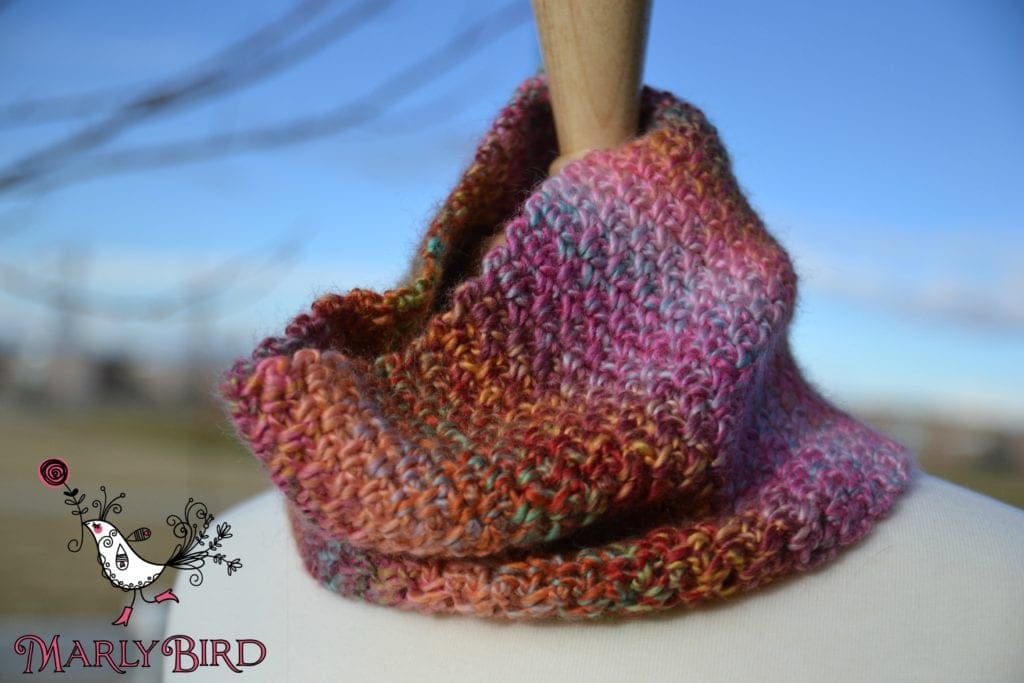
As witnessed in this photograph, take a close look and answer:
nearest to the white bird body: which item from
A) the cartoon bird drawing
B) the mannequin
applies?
the cartoon bird drawing

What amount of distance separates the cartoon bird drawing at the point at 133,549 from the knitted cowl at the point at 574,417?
19cm

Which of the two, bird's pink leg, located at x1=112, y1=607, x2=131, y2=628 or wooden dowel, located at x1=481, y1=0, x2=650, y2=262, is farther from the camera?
bird's pink leg, located at x1=112, y1=607, x2=131, y2=628

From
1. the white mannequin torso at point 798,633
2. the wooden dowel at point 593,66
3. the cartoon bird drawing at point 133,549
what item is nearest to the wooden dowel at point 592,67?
the wooden dowel at point 593,66

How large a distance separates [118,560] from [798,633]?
0.62 metres

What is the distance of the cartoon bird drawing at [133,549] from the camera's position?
0.78 meters

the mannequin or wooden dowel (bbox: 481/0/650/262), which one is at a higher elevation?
wooden dowel (bbox: 481/0/650/262)

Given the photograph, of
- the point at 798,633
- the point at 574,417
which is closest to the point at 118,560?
the point at 574,417

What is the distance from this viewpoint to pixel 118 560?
0.80 meters

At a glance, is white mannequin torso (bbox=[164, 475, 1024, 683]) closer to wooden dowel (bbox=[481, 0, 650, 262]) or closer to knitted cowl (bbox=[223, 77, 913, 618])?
knitted cowl (bbox=[223, 77, 913, 618])

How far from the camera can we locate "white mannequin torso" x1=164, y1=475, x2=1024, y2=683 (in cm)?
55

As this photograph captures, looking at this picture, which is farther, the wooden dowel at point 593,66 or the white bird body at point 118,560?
the white bird body at point 118,560

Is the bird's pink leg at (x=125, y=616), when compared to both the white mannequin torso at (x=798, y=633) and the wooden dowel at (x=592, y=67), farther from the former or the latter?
the wooden dowel at (x=592, y=67)

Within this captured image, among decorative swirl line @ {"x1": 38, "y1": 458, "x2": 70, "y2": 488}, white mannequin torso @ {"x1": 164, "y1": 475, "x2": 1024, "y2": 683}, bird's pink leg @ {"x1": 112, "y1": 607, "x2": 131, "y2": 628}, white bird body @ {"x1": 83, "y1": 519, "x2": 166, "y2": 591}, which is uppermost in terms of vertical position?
decorative swirl line @ {"x1": 38, "y1": 458, "x2": 70, "y2": 488}

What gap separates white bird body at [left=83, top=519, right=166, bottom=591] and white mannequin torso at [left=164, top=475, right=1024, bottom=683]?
0.69 feet
